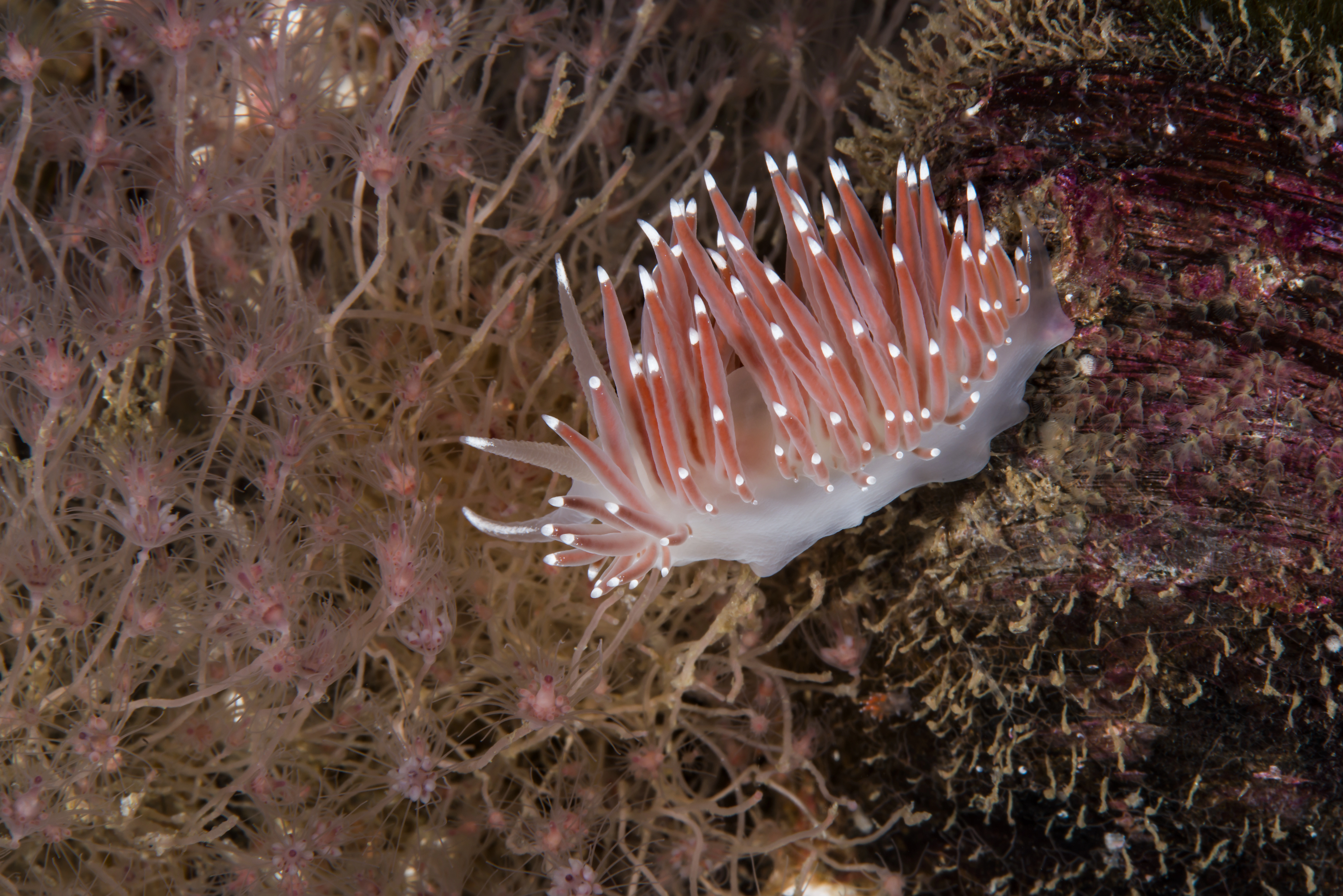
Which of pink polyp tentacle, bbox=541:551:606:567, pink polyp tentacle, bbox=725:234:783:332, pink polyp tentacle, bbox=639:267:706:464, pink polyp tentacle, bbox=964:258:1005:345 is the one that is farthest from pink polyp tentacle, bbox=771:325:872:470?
pink polyp tentacle, bbox=541:551:606:567

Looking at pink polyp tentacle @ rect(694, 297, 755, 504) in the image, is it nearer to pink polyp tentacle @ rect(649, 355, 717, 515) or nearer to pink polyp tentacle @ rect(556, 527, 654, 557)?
pink polyp tentacle @ rect(649, 355, 717, 515)

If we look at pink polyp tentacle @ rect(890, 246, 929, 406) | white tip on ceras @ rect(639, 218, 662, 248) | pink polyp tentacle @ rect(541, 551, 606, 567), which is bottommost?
pink polyp tentacle @ rect(541, 551, 606, 567)

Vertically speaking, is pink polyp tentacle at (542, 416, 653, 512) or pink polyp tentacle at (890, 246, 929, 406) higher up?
pink polyp tentacle at (890, 246, 929, 406)

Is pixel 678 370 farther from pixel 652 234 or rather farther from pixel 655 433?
pixel 652 234

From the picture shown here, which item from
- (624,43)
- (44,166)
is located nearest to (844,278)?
(624,43)

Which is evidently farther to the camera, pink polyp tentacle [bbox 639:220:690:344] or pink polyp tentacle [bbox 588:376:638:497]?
pink polyp tentacle [bbox 639:220:690:344]

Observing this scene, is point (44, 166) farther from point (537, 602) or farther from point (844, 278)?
point (844, 278)

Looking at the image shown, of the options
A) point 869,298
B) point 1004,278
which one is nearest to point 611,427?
point 869,298
